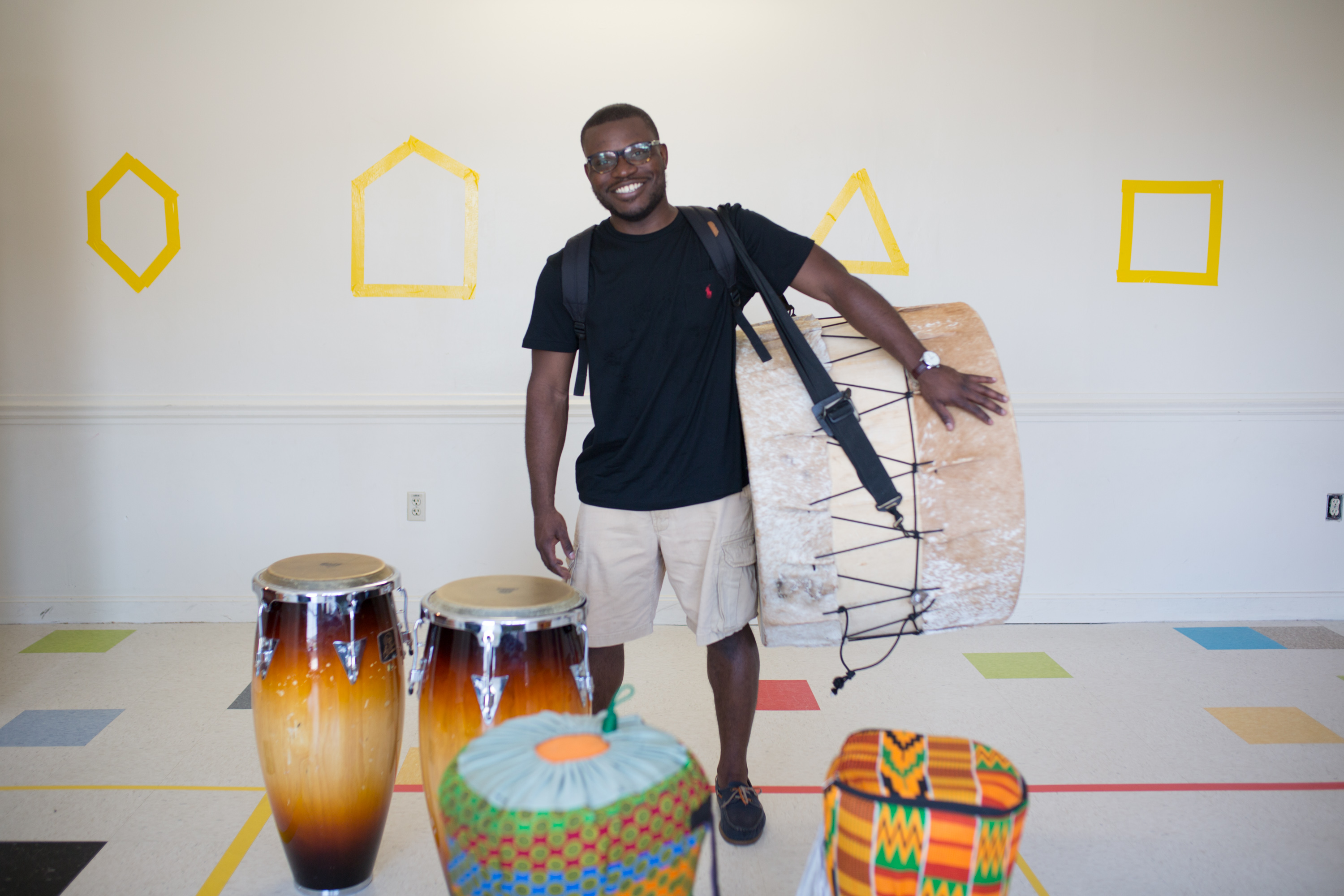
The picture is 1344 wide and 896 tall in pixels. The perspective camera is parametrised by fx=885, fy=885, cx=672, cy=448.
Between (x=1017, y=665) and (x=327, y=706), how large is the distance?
2.03m

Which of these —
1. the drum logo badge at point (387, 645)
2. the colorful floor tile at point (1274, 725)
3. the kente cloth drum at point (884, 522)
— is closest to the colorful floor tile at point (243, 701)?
the drum logo badge at point (387, 645)

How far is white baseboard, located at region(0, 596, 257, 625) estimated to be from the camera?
9.77ft

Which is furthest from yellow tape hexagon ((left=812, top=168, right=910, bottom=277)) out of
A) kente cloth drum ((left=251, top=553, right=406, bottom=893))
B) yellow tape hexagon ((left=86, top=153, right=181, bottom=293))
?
yellow tape hexagon ((left=86, top=153, right=181, bottom=293))

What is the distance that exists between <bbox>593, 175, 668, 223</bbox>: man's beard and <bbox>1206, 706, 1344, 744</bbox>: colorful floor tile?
6.25 feet

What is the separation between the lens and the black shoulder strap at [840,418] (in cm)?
143

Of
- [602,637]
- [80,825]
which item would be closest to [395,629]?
[602,637]

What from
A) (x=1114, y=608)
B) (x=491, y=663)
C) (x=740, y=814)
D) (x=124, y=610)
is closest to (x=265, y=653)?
(x=491, y=663)

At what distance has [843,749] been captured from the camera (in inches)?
42.7

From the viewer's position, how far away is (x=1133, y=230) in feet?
9.71

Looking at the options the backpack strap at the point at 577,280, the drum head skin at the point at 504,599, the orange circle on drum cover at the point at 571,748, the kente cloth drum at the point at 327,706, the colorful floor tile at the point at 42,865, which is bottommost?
the colorful floor tile at the point at 42,865

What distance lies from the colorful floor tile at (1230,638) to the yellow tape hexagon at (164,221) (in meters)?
3.58

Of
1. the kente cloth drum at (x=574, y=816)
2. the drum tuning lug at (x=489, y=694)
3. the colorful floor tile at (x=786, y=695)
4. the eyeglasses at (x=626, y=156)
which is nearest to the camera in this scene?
the kente cloth drum at (x=574, y=816)

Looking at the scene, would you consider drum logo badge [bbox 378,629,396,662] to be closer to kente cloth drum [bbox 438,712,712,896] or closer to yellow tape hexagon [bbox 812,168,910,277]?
kente cloth drum [bbox 438,712,712,896]

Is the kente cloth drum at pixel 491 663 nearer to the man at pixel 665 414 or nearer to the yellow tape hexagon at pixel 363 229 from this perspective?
the man at pixel 665 414
